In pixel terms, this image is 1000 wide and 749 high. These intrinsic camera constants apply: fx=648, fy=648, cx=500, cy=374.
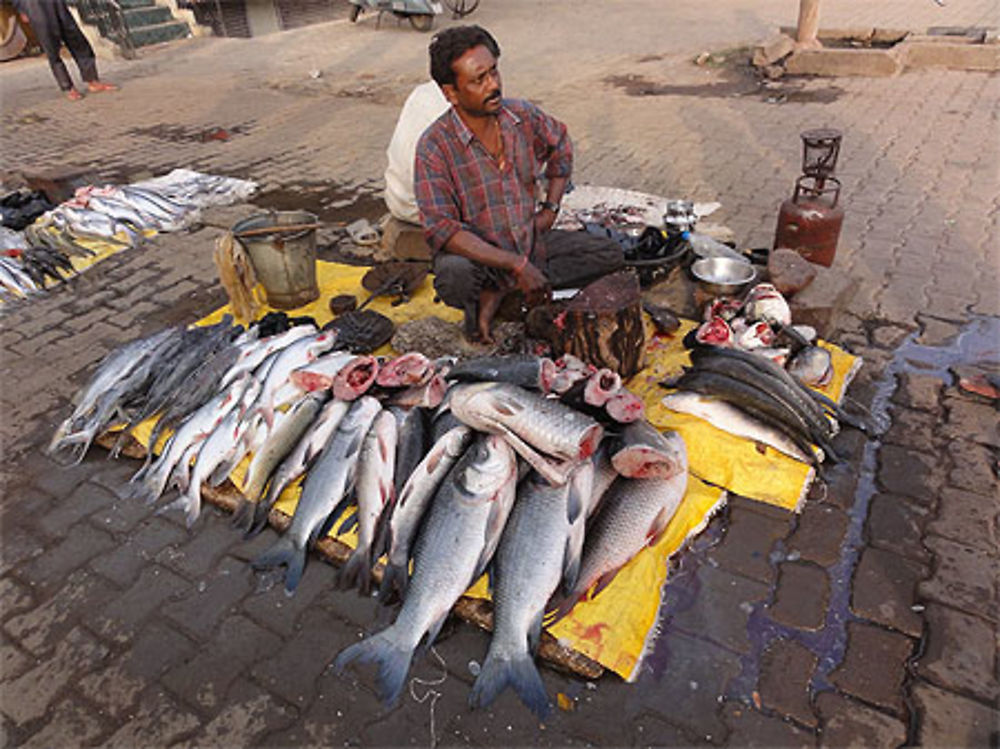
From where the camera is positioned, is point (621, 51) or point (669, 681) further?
point (621, 51)

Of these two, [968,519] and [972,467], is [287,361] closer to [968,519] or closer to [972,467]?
[968,519]

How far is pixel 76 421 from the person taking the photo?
4.23 m

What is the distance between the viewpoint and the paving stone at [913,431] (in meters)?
3.72

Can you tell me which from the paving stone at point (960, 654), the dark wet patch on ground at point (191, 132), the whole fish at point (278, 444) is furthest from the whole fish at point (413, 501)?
the dark wet patch on ground at point (191, 132)

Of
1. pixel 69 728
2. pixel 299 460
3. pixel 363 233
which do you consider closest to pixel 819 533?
pixel 299 460

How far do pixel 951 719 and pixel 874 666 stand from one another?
29 centimetres

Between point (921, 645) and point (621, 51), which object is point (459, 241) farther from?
point (621, 51)

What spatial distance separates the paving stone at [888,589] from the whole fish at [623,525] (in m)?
0.88

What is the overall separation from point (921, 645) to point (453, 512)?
6.79 feet

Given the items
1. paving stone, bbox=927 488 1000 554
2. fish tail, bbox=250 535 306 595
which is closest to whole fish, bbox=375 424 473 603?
fish tail, bbox=250 535 306 595

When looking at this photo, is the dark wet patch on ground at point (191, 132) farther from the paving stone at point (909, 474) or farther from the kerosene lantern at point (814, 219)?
the paving stone at point (909, 474)

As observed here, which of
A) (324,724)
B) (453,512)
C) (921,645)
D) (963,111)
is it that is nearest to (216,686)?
(324,724)

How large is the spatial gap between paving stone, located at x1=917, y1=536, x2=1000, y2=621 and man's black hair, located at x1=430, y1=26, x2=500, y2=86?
11.4 ft

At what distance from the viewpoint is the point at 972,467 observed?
3537mm
